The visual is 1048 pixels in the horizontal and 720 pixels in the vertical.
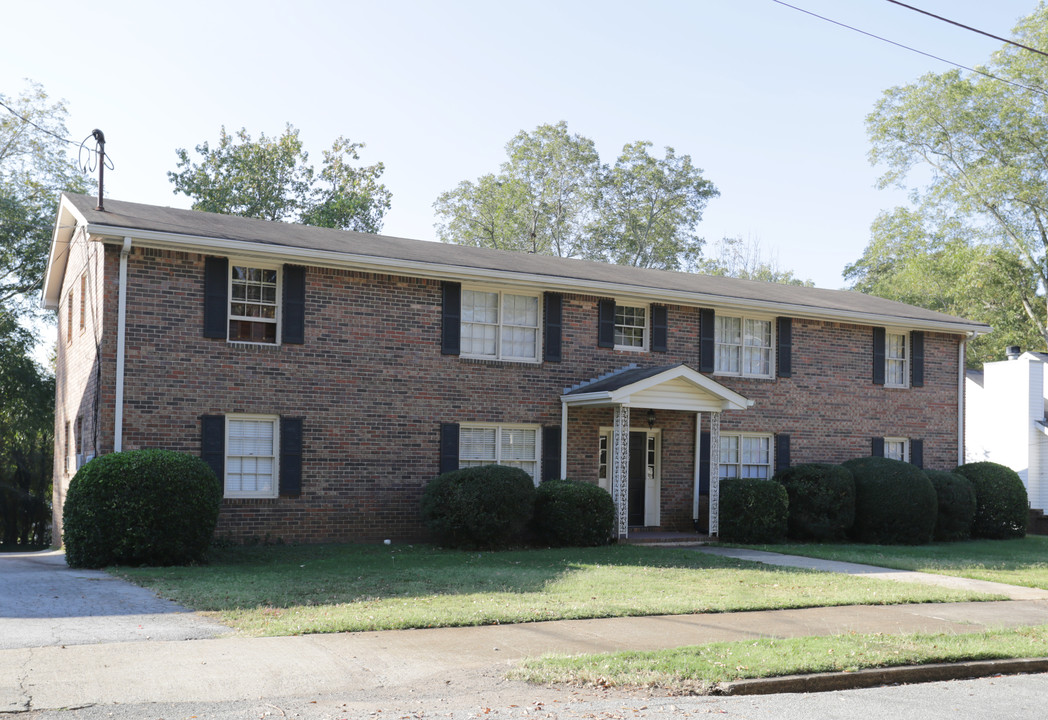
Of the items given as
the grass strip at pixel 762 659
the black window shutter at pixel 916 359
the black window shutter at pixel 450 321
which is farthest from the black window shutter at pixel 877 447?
the grass strip at pixel 762 659

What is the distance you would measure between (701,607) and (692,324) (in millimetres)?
10518

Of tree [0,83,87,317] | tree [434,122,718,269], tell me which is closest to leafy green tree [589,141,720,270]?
tree [434,122,718,269]

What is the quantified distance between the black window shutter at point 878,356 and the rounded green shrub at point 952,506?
105 inches

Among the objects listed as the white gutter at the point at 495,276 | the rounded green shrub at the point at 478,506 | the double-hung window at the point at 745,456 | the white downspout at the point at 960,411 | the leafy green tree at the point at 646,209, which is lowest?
the rounded green shrub at the point at 478,506

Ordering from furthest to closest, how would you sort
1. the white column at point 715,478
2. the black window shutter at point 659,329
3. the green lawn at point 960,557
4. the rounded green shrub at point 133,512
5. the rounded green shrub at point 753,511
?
1. the black window shutter at point 659,329
2. the white column at point 715,478
3. the rounded green shrub at point 753,511
4. the green lawn at point 960,557
5. the rounded green shrub at point 133,512

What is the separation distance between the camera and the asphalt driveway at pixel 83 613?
863cm

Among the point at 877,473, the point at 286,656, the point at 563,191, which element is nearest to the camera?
the point at 286,656

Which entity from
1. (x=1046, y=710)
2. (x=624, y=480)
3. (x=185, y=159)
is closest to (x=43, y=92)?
(x=185, y=159)

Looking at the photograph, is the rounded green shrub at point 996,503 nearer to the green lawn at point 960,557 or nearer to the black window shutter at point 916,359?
the green lawn at point 960,557

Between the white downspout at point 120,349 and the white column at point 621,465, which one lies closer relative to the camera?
the white downspout at point 120,349

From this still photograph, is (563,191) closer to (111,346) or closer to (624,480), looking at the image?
(624,480)

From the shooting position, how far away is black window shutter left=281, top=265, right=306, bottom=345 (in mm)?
16562

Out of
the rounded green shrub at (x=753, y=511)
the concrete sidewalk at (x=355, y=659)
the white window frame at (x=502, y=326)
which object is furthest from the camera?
the rounded green shrub at (x=753, y=511)

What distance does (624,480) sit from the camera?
18.2 meters
